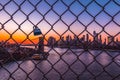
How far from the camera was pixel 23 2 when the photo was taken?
2.25 metres

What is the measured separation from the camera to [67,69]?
2.63m

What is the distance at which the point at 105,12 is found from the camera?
2039mm

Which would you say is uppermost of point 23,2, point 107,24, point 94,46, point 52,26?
point 23,2

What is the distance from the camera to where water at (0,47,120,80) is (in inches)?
94.4

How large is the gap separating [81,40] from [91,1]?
16.0 inches

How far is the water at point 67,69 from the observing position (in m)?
2.40

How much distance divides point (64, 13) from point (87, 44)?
0.35m

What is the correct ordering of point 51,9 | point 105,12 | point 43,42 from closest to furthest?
point 105,12, point 51,9, point 43,42

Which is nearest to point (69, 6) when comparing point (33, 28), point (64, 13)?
point (64, 13)

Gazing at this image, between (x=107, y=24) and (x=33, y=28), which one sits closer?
(x=107, y=24)

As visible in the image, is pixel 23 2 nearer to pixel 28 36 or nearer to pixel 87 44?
pixel 28 36

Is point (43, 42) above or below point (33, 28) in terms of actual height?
below

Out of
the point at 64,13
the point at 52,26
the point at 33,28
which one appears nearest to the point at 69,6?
the point at 64,13

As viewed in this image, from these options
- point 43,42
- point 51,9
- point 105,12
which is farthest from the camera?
point 43,42
